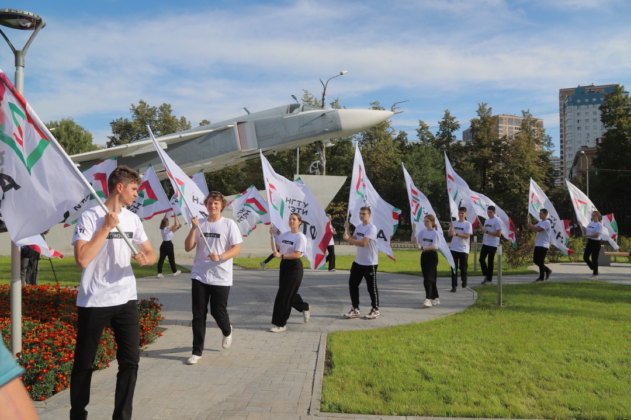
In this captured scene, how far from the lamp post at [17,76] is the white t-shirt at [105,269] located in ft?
4.59

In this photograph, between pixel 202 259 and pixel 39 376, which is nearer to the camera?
pixel 39 376

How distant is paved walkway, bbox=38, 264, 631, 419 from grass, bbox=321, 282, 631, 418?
0.35 metres

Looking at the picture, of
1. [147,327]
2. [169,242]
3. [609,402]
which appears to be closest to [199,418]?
[147,327]

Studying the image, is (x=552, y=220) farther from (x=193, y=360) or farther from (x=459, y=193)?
(x=193, y=360)

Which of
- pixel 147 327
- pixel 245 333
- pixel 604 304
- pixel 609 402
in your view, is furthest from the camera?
pixel 604 304

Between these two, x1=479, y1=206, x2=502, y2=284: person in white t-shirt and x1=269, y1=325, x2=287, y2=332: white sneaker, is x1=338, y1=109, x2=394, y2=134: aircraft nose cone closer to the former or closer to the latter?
x1=479, y1=206, x2=502, y2=284: person in white t-shirt

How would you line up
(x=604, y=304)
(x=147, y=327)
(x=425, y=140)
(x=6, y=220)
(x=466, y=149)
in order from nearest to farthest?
(x=6, y=220) < (x=147, y=327) < (x=604, y=304) < (x=466, y=149) < (x=425, y=140)

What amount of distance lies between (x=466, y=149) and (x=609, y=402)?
51.1m

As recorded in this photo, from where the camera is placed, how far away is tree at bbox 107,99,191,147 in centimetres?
5553

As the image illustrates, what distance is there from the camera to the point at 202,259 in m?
6.60

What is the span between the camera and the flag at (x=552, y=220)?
598 inches

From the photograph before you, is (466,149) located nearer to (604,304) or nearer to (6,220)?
(604,304)

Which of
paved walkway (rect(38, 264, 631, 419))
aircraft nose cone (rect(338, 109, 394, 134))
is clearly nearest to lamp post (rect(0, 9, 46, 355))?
paved walkway (rect(38, 264, 631, 419))

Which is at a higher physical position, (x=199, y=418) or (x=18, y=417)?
(x=18, y=417)
